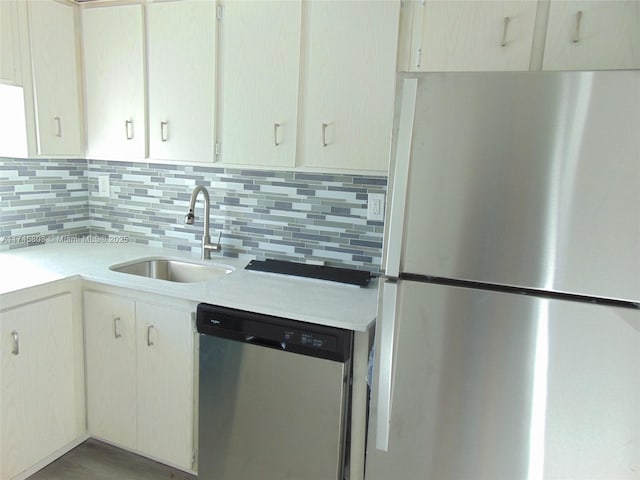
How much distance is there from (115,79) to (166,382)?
144 cm

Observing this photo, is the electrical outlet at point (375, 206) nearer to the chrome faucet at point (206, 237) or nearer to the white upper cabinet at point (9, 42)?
the chrome faucet at point (206, 237)

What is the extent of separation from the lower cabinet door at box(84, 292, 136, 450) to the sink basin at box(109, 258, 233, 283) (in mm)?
305

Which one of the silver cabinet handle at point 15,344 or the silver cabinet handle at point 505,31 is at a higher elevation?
the silver cabinet handle at point 505,31

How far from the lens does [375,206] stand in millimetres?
2102

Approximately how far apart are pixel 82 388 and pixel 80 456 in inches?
13.2

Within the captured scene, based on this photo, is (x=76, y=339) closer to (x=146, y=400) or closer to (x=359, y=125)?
(x=146, y=400)

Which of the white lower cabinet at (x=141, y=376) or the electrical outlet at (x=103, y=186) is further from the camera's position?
the electrical outlet at (x=103, y=186)

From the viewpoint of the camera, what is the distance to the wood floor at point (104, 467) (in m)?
2.05

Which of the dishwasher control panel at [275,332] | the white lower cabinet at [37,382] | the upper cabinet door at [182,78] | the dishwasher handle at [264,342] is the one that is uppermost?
the upper cabinet door at [182,78]

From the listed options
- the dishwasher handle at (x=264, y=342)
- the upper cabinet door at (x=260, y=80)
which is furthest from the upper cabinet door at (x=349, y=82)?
the dishwasher handle at (x=264, y=342)

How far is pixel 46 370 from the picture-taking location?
195cm

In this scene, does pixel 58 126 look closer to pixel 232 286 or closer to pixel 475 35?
pixel 232 286

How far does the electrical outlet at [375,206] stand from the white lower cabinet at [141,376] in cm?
90

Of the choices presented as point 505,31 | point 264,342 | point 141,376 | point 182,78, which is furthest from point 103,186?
point 505,31
